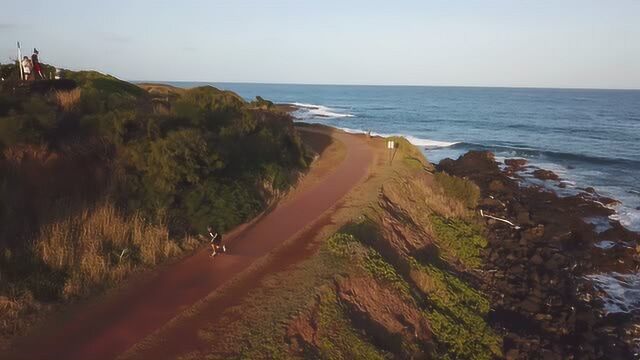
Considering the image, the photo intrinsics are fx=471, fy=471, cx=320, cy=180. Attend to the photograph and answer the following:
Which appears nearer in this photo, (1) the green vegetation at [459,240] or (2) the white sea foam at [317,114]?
(1) the green vegetation at [459,240]

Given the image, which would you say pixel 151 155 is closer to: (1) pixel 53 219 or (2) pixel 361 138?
(1) pixel 53 219

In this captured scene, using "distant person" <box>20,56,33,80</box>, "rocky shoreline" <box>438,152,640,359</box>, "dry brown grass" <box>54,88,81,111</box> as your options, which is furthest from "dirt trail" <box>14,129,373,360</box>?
"distant person" <box>20,56,33,80</box>

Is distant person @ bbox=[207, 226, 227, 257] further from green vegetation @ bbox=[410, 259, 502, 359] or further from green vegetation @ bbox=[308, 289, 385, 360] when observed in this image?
green vegetation @ bbox=[410, 259, 502, 359]

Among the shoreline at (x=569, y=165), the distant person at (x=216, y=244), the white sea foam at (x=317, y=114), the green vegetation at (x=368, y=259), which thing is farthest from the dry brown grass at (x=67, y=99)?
the white sea foam at (x=317, y=114)

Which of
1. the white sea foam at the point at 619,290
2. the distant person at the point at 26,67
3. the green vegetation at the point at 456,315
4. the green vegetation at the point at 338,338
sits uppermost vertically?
the distant person at the point at 26,67

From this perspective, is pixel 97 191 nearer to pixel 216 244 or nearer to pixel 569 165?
pixel 216 244

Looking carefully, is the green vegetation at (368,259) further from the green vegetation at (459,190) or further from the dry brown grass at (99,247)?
the green vegetation at (459,190)

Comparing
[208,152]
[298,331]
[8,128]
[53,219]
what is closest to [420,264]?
[298,331]
